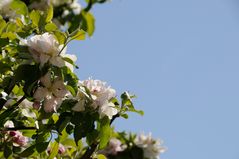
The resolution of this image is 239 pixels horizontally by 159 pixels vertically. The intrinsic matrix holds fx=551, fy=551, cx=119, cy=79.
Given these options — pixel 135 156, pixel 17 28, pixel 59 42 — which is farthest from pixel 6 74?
pixel 135 156

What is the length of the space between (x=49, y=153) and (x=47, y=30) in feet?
2.61

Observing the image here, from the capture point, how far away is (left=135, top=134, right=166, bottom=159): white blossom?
11.4 feet

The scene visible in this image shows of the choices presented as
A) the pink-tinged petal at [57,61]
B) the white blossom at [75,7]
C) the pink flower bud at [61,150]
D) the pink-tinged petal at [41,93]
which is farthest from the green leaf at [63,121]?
the white blossom at [75,7]

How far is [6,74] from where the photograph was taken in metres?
2.14

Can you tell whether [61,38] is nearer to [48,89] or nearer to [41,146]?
[48,89]

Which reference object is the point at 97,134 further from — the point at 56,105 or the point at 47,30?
the point at 47,30

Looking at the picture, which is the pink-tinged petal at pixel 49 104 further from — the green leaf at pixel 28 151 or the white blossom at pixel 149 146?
the white blossom at pixel 149 146

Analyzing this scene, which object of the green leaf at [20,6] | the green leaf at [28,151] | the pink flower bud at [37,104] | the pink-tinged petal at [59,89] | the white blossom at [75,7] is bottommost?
the green leaf at [28,151]

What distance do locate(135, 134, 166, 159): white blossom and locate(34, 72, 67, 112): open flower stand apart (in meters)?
1.58

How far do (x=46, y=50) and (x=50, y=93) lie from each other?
0.54 feet

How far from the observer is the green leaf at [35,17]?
1960 mm

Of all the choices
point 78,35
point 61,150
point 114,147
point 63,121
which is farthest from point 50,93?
point 114,147

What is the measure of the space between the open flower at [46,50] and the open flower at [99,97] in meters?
0.16

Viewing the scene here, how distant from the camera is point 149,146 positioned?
3523mm
